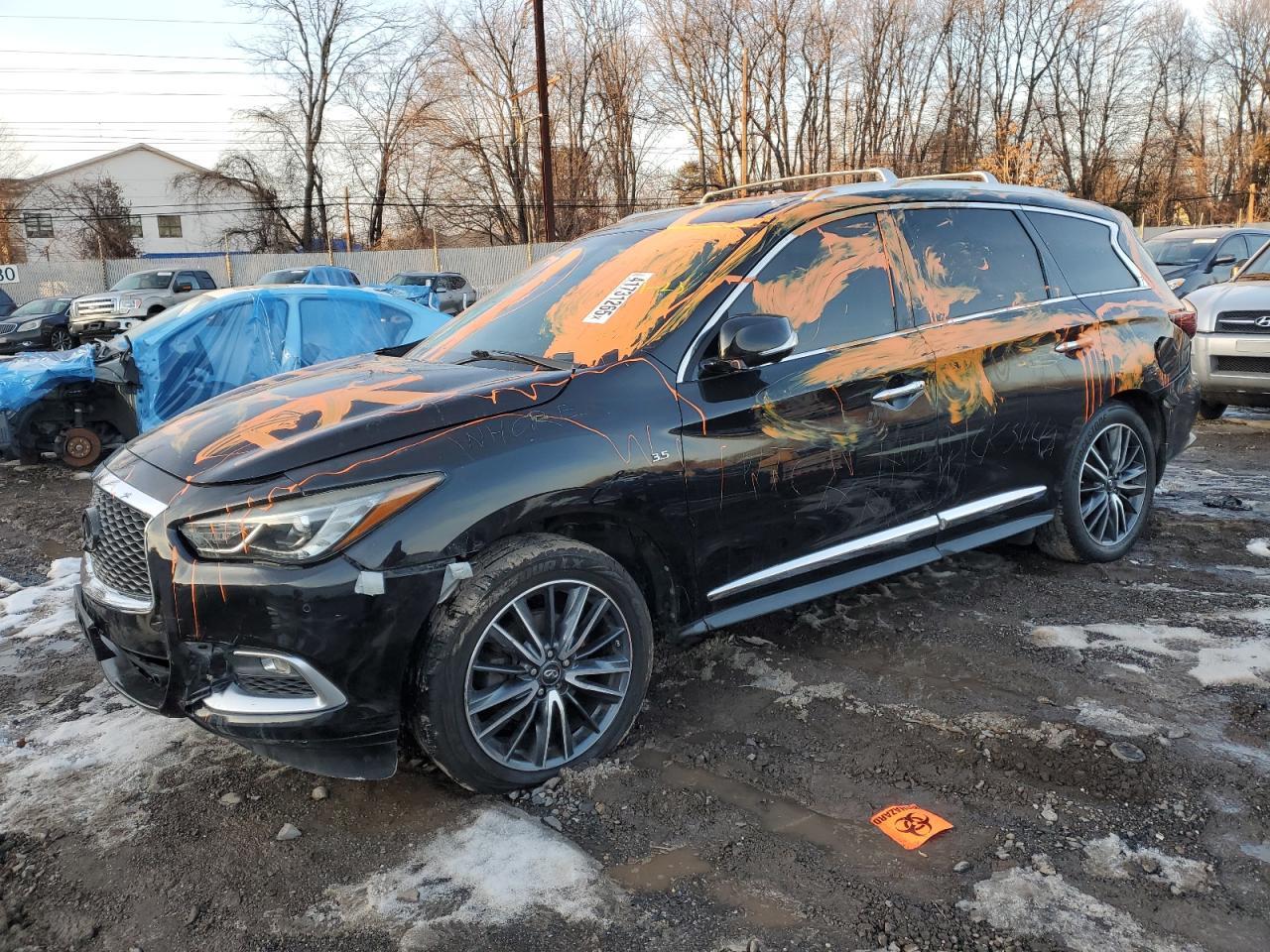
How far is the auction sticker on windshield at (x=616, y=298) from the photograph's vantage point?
342 centimetres

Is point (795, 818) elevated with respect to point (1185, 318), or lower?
lower

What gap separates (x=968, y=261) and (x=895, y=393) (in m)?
0.87

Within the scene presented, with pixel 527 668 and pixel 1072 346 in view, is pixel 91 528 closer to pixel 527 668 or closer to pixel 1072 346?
pixel 527 668

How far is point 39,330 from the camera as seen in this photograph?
2041 centimetres

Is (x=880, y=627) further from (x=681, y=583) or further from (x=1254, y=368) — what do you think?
(x=1254, y=368)

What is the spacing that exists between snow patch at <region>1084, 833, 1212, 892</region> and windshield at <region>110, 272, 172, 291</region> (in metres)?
23.0

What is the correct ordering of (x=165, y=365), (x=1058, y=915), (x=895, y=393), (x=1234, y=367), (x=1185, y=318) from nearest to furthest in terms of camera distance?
(x=1058, y=915), (x=895, y=393), (x=1185, y=318), (x=165, y=365), (x=1234, y=367)

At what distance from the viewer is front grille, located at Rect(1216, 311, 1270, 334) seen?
7.71m

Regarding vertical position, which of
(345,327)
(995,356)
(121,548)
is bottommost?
(121,548)

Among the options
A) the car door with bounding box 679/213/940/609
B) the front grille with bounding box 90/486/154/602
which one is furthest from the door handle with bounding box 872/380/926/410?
the front grille with bounding box 90/486/154/602

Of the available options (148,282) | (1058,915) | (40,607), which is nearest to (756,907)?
(1058,915)

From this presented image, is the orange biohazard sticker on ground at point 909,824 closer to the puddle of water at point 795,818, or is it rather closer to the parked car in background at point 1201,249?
the puddle of water at point 795,818

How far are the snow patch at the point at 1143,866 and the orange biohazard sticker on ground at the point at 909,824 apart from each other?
0.37 metres

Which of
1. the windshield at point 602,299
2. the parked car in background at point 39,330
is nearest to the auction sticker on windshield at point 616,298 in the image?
the windshield at point 602,299
